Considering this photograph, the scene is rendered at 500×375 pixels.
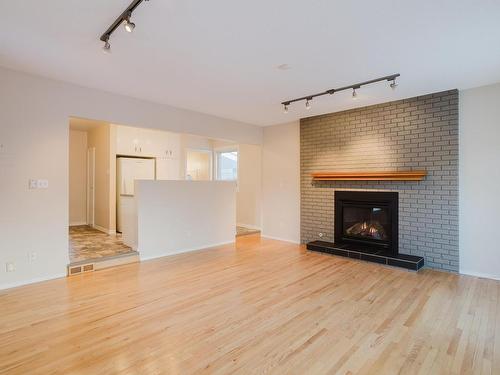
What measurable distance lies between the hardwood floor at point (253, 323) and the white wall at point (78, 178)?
4108mm

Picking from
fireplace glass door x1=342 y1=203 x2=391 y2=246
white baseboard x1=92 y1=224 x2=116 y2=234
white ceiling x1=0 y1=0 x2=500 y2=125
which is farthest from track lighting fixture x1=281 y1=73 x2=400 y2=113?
white baseboard x1=92 y1=224 x2=116 y2=234

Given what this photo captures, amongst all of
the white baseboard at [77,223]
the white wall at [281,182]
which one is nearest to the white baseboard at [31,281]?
the white baseboard at [77,223]

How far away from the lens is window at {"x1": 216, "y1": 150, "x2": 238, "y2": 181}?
805 centimetres

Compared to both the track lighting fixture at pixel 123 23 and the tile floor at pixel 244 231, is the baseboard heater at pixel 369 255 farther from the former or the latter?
the track lighting fixture at pixel 123 23

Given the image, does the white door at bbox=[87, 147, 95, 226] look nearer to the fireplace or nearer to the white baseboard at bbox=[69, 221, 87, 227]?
the white baseboard at bbox=[69, 221, 87, 227]

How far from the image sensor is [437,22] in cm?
235

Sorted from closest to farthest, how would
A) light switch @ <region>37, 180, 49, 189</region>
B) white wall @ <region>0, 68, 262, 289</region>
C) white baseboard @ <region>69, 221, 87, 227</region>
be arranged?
white wall @ <region>0, 68, 262, 289</region>, light switch @ <region>37, 180, 49, 189</region>, white baseboard @ <region>69, 221, 87, 227</region>

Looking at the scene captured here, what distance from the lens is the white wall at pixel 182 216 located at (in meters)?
4.75

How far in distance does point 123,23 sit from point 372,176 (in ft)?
13.3

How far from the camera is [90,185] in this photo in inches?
283

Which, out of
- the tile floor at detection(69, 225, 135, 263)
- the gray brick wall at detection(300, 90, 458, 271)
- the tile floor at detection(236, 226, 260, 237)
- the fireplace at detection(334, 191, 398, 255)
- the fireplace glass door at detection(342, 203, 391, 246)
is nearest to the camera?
the gray brick wall at detection(300, 90, 458, 271)

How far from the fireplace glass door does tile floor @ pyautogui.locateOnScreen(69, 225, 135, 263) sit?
150 inches

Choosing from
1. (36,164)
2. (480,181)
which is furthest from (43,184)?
(480,181)

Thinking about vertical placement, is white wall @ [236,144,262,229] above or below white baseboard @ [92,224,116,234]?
above
